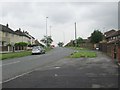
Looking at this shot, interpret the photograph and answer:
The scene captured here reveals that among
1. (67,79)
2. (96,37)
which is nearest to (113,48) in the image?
(67,79)

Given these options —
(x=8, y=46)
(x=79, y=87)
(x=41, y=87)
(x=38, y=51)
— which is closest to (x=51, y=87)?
(x=41, y=87)

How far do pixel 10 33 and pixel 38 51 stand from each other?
31.3 m

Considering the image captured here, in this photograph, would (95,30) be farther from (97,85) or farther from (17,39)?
(97,85)

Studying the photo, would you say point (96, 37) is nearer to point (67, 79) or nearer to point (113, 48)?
point (113, 48)

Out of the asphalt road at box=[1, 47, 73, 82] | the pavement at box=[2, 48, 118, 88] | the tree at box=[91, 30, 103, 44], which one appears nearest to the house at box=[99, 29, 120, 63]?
the asphalt road at box=[1, 47, 73, 82]

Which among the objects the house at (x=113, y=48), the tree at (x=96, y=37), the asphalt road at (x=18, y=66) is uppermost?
the tree at (x=96, y=37)

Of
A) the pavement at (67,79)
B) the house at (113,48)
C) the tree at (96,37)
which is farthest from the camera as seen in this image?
the tree at (96,37)

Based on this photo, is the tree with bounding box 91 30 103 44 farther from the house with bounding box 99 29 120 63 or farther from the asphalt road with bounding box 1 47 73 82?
the asphalt road with bounding box 1 47 73 82

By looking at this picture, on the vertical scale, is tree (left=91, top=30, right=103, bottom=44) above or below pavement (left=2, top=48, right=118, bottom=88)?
above

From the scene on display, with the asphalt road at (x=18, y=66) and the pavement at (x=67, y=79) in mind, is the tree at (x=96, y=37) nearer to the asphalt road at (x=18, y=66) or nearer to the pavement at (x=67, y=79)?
the asphalt road at (x=18, y=66)

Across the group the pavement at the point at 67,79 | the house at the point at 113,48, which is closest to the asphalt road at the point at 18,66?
the pavement at the point at 67,79

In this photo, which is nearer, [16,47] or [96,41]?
[16,47]

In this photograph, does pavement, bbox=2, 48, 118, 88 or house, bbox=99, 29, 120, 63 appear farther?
house, bbox=99, 29, 120, 63

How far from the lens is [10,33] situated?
2950 inches
